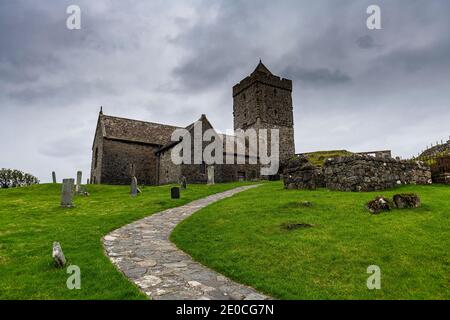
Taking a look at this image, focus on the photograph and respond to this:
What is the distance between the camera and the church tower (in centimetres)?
4984

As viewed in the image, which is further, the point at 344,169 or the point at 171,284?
the point at 344,169

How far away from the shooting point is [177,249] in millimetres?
8945

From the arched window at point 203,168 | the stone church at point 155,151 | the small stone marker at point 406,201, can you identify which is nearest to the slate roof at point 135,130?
the stone church at point 155,151

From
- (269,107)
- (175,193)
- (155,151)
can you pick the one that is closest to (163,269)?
(175,193)

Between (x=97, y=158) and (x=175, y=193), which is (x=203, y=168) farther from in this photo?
(x=175, y=193)

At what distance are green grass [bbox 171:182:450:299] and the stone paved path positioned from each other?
1.22ft

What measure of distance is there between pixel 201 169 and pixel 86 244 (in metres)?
28.1

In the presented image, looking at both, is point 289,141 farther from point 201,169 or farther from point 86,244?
point 86,244

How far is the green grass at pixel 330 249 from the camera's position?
18.8 feet

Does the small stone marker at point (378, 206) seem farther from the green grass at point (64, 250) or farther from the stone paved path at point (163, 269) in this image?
the green grass at point (64, 250)

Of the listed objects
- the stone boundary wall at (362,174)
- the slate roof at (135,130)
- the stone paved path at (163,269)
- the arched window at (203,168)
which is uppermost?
the slate roof at (135,130)

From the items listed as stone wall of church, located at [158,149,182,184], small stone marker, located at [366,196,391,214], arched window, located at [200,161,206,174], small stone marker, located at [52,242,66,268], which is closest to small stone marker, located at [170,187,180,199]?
small stone marker, located at [366,196,391,214]

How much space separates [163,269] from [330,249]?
13.8ft
